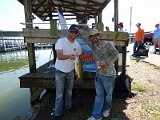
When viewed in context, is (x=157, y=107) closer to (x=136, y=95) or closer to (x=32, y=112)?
(x=136, y=95)

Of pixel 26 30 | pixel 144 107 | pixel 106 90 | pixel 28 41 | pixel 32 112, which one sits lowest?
pixel 32 112

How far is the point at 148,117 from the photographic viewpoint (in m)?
3.59

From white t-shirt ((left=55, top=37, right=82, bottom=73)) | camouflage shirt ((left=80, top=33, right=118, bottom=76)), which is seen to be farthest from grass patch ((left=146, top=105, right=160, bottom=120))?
white t-shirt ((left=55, top=37, right=82, bottom=73))

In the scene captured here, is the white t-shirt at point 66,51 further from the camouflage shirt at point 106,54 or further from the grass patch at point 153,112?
the grass patch at point 153,112

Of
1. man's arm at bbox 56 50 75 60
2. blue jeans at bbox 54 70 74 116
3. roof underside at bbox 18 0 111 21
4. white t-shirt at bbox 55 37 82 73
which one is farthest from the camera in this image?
roof underside at bbox 18 0 111 21

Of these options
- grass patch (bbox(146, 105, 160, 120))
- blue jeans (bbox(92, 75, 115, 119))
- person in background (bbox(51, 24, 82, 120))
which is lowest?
grass patch (bbox(146, 105, 160, 120))

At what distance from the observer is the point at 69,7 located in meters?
8.30

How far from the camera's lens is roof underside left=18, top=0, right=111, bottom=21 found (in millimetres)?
6625

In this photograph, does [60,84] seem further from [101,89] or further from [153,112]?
[153,112]

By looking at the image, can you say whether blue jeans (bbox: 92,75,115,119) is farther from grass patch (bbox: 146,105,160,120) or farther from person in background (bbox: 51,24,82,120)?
grass patch (bbox: 146,105,160,120)

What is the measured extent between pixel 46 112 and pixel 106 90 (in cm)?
172

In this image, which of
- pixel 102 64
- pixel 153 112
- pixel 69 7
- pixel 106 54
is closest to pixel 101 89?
pixel 102 64

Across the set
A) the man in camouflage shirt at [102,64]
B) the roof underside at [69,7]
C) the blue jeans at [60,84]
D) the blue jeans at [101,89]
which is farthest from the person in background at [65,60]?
the roof underside at [69,7]

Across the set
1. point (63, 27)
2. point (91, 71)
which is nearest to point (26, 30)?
point (63, 27)
